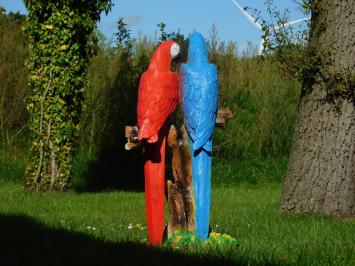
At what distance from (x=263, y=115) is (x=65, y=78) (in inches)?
237

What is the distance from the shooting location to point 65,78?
1157 cm

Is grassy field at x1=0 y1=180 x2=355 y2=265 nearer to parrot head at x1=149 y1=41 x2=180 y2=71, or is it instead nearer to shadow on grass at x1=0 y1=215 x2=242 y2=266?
shadow on grass at x1=0 y1=215 x2=242 y2=266

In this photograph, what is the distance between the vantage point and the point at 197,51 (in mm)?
6504

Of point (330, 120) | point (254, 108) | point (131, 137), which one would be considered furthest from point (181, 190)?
point (254, 108)

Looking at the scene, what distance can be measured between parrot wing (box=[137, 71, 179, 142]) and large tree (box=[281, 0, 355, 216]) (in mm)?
3088

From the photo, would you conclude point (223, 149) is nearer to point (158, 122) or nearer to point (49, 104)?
point (49, 104)

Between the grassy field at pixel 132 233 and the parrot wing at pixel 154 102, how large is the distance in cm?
101

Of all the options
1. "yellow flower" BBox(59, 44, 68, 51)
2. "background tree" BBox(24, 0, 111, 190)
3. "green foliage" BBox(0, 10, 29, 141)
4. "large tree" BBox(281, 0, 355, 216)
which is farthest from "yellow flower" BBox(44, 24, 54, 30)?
"green foliage" BBox(0, 10, 29, 141)

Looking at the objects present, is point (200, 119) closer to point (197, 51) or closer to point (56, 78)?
point (197, 51)

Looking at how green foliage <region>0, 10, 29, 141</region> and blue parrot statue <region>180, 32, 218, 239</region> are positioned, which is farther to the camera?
green foliage <region>0, 10, 29, 141</region>

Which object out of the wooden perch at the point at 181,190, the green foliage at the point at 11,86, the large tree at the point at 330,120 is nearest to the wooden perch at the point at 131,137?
the wooden perch at the point at 181,190

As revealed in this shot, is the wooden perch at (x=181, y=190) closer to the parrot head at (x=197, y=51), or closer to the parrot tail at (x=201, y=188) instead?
the parrot tail at (x=201, y=188)

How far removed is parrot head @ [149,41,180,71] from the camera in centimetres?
638

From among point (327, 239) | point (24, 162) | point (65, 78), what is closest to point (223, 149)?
point (24, 162)
